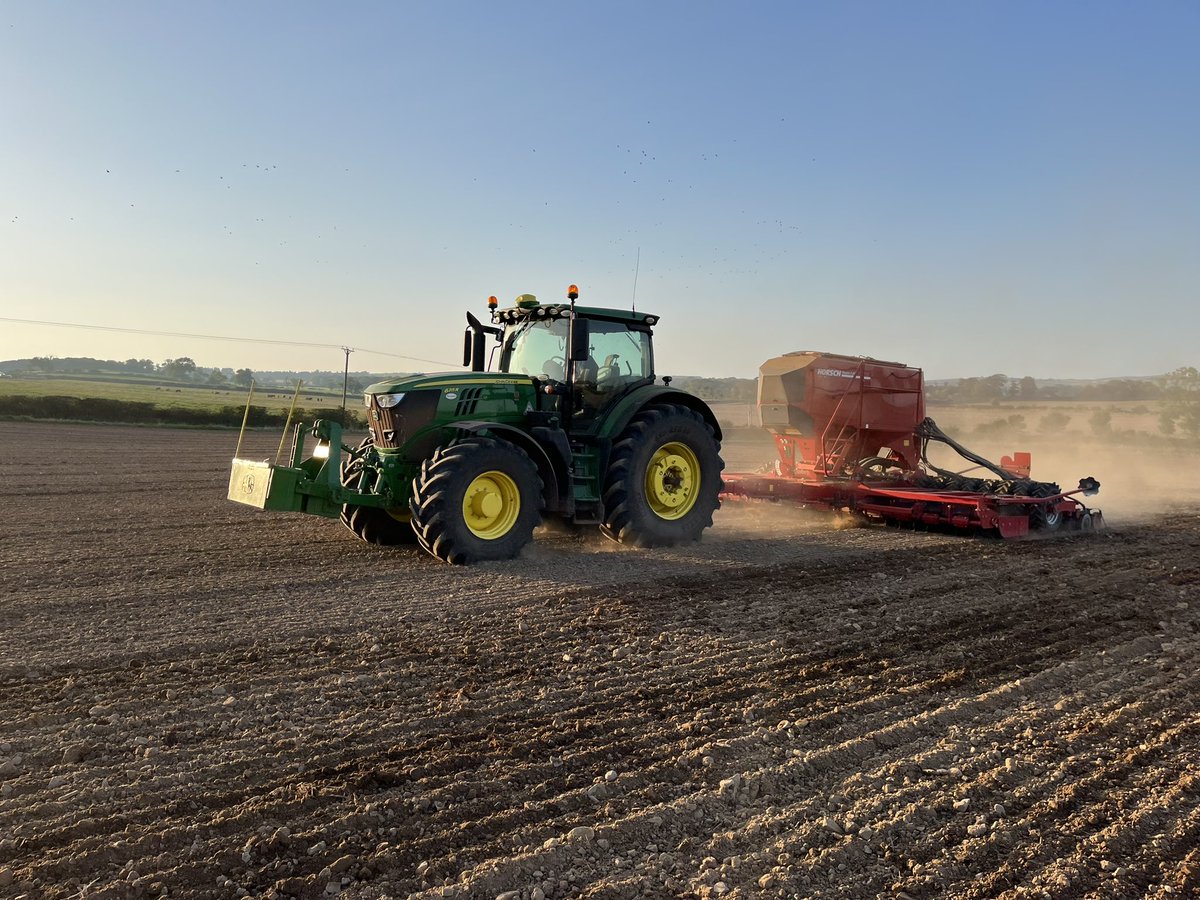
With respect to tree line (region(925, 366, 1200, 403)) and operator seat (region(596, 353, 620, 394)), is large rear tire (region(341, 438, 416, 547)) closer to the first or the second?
operator seat (region(596, 353, 620, 394))

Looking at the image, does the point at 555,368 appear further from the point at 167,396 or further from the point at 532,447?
the point at 167,396

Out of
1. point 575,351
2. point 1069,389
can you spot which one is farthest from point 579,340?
point 1069,389

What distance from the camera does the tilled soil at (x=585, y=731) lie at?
278 cm

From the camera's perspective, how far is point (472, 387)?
7.93 metres

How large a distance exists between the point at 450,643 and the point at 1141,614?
5095 millimetres

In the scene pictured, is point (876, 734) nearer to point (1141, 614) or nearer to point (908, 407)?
point (1141, 614)

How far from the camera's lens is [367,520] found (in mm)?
8297

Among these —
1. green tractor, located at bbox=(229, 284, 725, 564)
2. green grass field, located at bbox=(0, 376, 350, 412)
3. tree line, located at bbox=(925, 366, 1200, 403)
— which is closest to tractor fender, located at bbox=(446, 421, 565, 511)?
green tractor, located at bbox=(229, 284, 725, 564)

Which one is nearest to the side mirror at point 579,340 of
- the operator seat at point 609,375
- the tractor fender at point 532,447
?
the operator seat at point 609,375

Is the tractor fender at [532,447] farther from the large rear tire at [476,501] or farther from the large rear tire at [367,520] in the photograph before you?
the large rear tire at [367,520]

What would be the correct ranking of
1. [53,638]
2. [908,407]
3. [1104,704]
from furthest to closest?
1. [908,407]
2. [53,638]
3. [1104,704]

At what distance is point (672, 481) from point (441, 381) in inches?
104

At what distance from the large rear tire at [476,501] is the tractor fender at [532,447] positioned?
106 mm

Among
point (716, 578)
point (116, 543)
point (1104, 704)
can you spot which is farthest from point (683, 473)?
point (116, 543)
